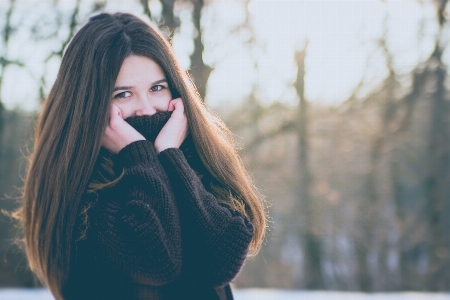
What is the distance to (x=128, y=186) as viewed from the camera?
1.40 m

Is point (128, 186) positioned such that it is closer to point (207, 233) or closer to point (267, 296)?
point (207, 233)

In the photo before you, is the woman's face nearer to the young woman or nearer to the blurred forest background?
the young woman

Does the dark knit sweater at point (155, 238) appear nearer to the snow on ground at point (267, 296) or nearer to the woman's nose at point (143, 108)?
the woman's nose at point (143, 108)

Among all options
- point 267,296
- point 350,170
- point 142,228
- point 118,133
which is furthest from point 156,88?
point 350,170

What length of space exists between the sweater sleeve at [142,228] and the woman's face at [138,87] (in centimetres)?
21

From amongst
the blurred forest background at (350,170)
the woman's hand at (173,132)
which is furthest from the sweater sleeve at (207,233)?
the blurred forest background at (350,170)

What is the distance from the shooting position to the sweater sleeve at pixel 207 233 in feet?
4.38

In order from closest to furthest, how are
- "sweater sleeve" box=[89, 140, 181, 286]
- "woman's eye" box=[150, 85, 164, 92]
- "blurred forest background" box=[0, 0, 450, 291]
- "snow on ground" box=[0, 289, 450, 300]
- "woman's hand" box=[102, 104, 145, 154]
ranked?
"sweater sleeve" box=[89, 140, 181, 286] < "woman's hand" box=[102, 104, 145, 154] < "woman's eye" box=[150, 85, 164, 92] < "snow on ground" box=[0, 289, 450, 300] < "blurred forest background" box=[0, 0, 450, 291]

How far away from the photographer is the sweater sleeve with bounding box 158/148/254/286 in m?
1.34

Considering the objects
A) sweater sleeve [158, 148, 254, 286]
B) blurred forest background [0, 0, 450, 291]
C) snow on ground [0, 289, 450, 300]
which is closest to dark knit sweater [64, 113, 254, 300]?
sweater sleeve [158, 148, 254, 286]

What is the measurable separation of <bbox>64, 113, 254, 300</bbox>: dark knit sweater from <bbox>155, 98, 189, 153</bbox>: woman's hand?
70 mm

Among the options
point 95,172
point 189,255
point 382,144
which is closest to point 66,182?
point 95,172

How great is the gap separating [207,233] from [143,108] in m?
0.48

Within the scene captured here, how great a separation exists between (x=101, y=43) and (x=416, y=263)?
31.3 ft
